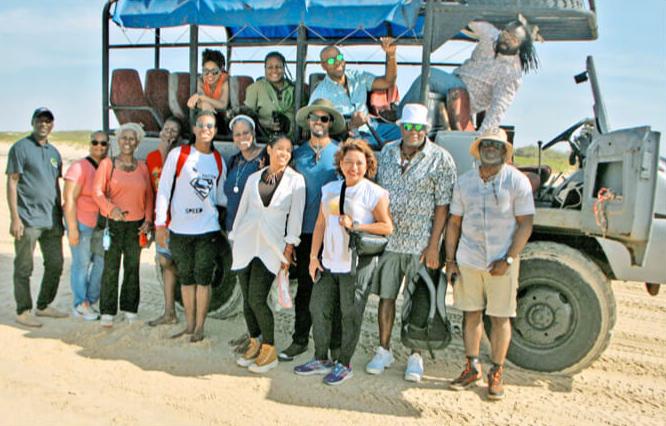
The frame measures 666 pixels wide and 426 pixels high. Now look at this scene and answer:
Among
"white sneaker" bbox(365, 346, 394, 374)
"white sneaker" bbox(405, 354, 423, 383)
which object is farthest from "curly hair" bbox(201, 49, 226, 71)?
"white sneaker" bbox(405, 354, 423, 383)

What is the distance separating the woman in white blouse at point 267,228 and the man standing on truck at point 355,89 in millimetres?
718

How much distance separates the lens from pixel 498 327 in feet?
14.9

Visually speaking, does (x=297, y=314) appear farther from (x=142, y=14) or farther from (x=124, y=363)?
A: (x=142, y=14)

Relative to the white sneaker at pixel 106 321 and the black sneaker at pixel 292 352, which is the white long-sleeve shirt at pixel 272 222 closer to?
the black sneaker at pixel 292 352

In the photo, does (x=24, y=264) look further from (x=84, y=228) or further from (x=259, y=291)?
(x=259, y=291)

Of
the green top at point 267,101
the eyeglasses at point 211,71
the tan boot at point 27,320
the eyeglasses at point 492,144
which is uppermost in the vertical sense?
the eyeglasses at point 211,71

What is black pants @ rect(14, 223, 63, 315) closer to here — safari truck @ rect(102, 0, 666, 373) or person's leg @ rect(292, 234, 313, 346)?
safari truck @ rect(102, 0, 666, 373)

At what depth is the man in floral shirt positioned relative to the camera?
15.2ft

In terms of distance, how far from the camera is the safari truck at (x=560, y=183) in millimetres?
4316

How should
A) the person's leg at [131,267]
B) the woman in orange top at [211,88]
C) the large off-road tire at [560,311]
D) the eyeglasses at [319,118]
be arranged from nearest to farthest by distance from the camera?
the large off-road tire at [560,311] → the eyeglasses at [319,118] → the person's leg at [131,267] → the woman in orange top at [211,88]

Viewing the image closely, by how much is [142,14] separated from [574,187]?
13.7ft

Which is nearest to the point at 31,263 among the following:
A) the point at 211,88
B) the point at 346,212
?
the point at 211,88

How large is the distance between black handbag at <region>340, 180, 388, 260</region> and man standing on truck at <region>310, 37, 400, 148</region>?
1.01 meters

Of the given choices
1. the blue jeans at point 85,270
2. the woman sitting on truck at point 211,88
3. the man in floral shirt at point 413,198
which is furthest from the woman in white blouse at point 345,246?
the blue jeans at point 85,270
